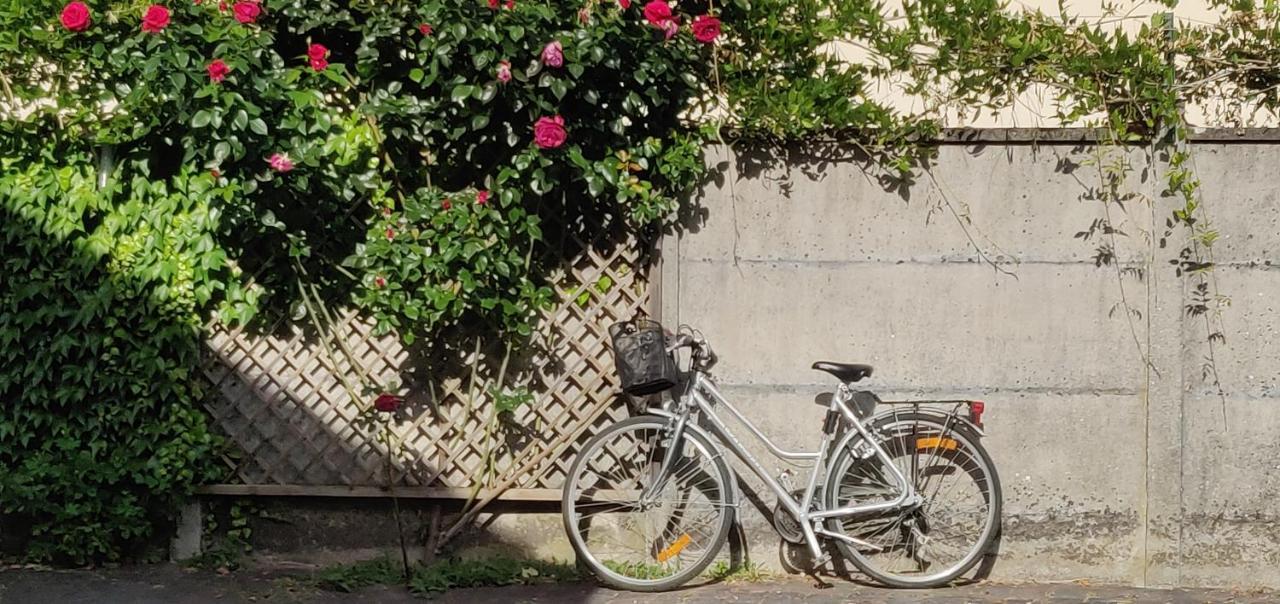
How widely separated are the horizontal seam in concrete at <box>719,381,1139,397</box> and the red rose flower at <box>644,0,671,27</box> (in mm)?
1595

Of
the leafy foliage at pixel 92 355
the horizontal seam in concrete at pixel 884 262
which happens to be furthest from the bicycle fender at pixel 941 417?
the leafy foliage at pixel 92 355

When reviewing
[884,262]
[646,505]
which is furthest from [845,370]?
[646,505]

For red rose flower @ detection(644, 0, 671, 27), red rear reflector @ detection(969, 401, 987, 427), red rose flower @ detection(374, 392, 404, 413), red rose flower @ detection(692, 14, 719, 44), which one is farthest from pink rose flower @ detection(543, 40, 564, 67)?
red rear reflector @ detection(969, 401, 987, 427)

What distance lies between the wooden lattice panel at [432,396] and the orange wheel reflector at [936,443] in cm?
132

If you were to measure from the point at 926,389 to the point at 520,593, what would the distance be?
198 cm

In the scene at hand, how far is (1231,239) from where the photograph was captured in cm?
572

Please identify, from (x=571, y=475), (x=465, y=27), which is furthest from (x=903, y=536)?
(x=465, y=27)

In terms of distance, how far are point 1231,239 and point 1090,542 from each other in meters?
1.44

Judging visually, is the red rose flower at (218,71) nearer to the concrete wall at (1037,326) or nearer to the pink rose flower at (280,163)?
the pink rose flower at (280,163)

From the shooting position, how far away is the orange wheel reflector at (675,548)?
19.4ft

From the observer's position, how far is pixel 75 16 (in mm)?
5434

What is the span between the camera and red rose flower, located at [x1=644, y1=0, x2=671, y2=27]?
5.54 m

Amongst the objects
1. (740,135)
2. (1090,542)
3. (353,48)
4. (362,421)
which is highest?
(353,48)

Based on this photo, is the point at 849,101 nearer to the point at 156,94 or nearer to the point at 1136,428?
the point at 1136,428
